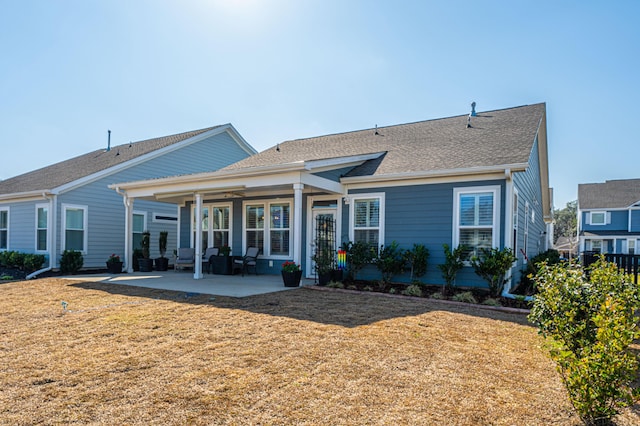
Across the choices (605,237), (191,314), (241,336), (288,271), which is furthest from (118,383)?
(605,237)

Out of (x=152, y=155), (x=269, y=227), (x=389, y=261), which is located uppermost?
(x=152, y=155)

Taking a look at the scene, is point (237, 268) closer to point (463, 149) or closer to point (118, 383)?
point (463, 149)

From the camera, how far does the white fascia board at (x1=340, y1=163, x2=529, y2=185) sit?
8234 mm

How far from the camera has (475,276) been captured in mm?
8688

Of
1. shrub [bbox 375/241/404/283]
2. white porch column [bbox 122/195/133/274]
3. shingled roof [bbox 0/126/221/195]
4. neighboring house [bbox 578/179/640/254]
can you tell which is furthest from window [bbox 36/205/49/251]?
neighboring house [bbox 578/179/640/254]

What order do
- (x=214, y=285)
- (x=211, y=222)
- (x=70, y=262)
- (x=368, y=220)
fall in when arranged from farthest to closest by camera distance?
(x=211, y=222) < (x=70, y=262) < (x=368, y=220) < (x=214, y=285)

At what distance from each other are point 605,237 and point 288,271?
30127 millimetres

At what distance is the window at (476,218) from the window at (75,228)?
1224cm

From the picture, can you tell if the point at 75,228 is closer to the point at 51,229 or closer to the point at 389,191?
the point at 51,229

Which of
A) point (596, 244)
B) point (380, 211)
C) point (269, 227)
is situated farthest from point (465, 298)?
point (596, 244)

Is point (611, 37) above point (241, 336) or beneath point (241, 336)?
above

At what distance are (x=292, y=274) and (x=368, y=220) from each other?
8.20 feet

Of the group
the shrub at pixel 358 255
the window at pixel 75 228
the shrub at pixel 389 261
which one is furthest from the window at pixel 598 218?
the window at pixel 75 228

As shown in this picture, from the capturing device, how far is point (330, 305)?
6887 mm
